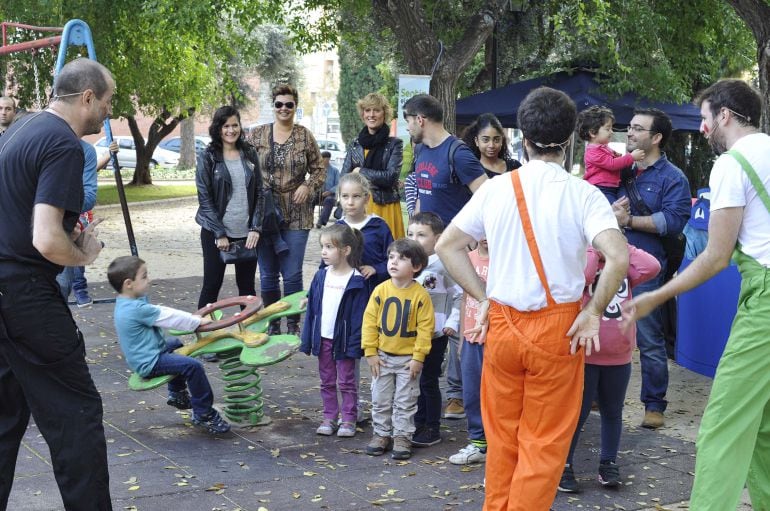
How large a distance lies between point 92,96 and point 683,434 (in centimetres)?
412

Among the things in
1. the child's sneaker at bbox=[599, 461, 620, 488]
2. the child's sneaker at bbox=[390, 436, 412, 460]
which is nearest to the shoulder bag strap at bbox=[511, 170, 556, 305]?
the child's sneaker at bbox=[599, 461, 620, 488]

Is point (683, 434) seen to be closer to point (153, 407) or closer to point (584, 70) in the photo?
point (153, 407)

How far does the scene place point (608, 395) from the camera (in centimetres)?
532

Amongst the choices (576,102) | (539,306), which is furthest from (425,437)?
(576,102)

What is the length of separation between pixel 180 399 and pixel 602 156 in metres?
3.02

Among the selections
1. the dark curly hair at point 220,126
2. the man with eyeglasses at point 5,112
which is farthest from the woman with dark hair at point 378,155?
the man with eyeglasses at point 5,112

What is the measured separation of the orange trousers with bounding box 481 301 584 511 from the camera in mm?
3893

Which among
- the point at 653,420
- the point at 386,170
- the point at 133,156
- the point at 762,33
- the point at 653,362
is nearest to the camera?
the point at 653,420

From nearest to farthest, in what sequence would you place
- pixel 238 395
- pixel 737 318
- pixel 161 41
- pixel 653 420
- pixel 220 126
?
1. pixel 737 318
2. pixel 238 395
3. pixel 653 420
4. pixel 220 126
5. pixel 161 41

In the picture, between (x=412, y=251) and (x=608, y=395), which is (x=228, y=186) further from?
(x=608, y=395)

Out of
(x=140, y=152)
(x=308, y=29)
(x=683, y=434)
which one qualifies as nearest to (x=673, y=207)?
(x=683, y=434)

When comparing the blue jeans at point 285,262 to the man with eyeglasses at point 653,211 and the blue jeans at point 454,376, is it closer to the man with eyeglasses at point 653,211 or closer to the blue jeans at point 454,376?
the blue jeans at point 454,376

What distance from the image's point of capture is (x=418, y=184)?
7016 mm

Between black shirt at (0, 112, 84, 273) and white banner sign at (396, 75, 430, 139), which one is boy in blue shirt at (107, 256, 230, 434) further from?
white banner sign at (396, 75, 430, 139)
